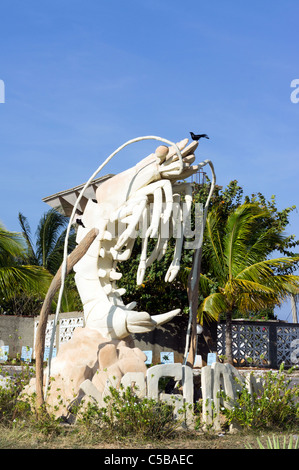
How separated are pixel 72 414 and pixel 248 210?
8.37 meters

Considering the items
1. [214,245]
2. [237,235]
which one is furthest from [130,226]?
[237,235]

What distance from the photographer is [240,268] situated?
1412 cm

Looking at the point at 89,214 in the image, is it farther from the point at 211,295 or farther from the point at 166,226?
the point at 211,295

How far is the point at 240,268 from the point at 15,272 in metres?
6.07

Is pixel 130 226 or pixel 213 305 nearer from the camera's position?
pixel 130 226

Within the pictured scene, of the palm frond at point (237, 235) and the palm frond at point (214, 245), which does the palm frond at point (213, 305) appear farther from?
the palm frond at point (214, 245)

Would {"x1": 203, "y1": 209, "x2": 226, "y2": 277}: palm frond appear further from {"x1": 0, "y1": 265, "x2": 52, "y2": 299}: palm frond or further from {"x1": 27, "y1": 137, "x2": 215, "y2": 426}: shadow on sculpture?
{"x1": 27, "y1": 137, "x2": 215, "y2": 426}: shadow on sculpture

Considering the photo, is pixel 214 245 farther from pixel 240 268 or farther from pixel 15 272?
pixel 15 272

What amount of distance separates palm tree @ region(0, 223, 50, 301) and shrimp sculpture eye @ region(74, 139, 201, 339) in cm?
647

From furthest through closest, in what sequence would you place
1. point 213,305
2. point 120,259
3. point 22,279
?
point 22,279, point 213,305, point 120,259

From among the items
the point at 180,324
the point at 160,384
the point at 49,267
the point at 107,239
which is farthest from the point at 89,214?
the point at 49,267

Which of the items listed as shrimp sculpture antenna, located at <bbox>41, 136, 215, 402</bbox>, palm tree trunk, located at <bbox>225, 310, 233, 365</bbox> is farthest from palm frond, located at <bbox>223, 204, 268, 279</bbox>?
shrimp sculpture antenna, located at <bbox>41, 136, 215, 402</bbox>

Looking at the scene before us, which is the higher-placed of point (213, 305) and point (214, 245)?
point (214, 245)

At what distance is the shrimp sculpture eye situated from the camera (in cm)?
830
